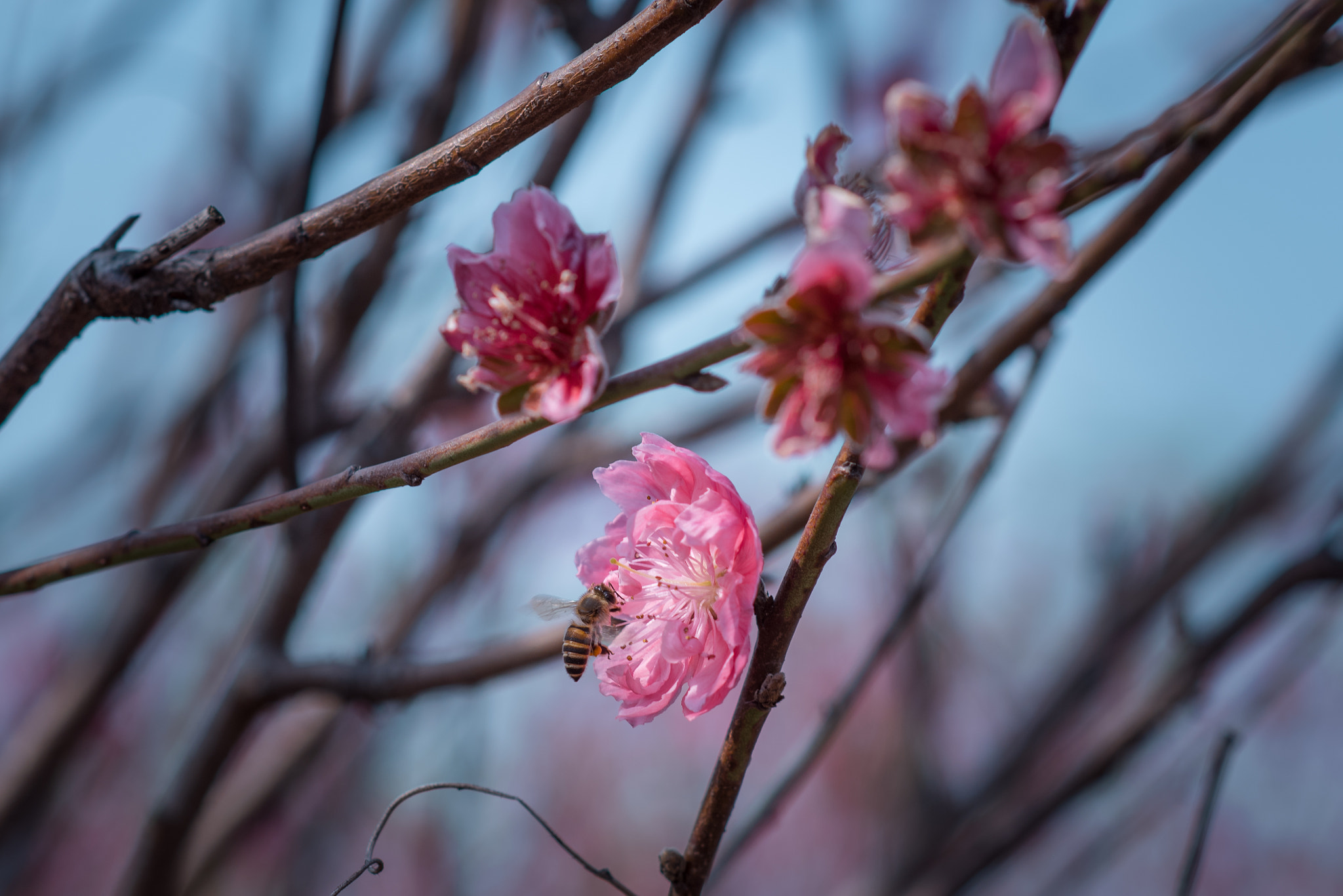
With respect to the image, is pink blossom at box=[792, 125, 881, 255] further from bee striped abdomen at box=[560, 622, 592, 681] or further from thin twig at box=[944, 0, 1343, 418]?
bee striped abdomen at box=[560, 622, 592, 681]

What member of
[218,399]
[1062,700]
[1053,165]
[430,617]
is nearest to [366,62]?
[218,399]

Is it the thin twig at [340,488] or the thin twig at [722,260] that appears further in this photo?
the thin twig at [722,260]

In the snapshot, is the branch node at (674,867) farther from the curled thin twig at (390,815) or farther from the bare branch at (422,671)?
the bare branch at (422,671)

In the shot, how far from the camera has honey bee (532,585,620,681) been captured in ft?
2.69

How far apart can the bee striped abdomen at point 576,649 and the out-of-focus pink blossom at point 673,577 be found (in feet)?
0.09

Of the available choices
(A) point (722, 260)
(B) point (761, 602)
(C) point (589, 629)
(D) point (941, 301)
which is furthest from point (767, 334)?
(A) point (722, 260)

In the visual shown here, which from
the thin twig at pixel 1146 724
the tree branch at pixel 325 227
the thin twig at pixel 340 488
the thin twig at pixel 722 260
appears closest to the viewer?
the thin twig at pixel 340 488

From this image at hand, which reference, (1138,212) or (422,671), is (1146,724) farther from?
(422,671)

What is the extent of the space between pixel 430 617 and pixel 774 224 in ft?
4.70

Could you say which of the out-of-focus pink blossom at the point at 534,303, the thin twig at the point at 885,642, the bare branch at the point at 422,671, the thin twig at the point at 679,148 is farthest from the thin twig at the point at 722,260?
the out-of-focus pink blossom at the point at 534,303

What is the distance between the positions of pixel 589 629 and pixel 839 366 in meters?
0.48

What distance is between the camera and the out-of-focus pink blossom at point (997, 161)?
0.42m

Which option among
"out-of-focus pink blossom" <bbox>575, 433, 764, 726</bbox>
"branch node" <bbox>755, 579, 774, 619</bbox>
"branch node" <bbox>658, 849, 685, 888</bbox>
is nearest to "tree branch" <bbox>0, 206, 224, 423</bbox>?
"out-of-focus pink blossom" <bbox>575, 433, 764, 726</bbox>

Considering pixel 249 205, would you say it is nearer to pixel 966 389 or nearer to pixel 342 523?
pixel 342 523
